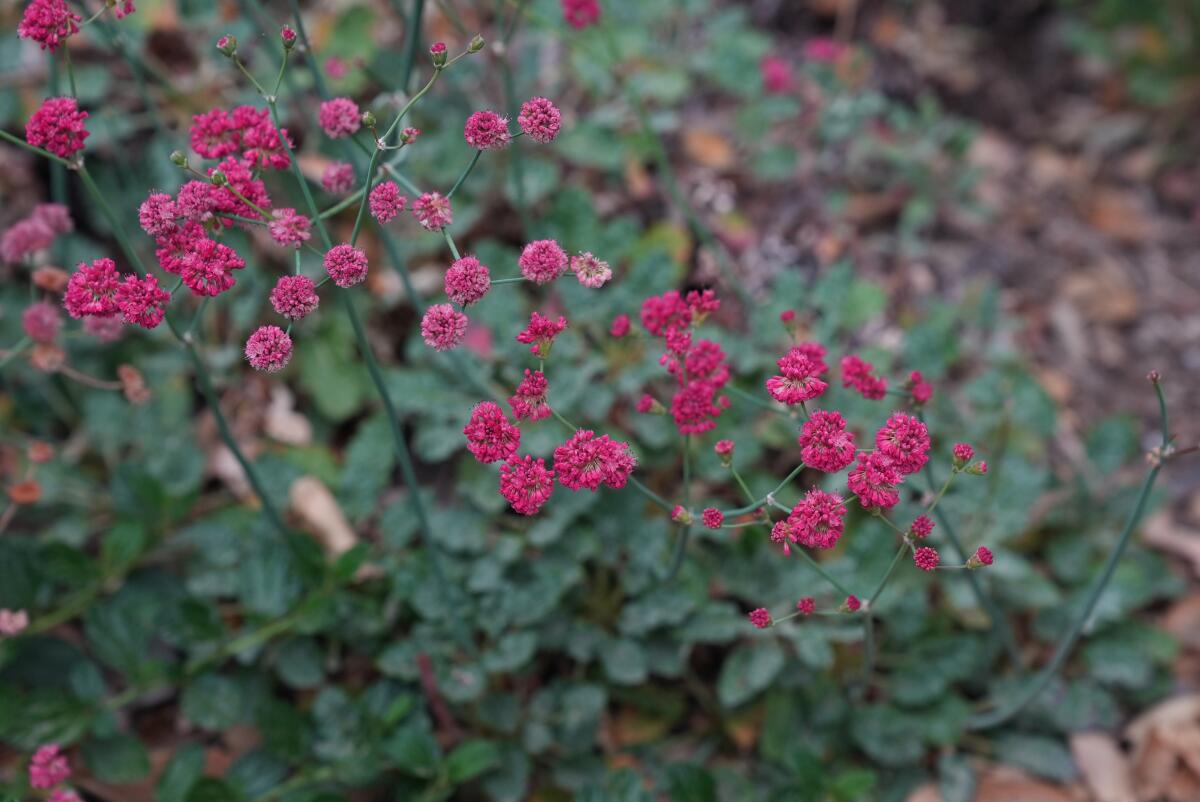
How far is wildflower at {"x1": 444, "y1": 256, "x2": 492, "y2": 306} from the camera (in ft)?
4.54

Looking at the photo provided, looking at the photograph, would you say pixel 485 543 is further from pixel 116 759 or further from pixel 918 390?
pixel 918 390

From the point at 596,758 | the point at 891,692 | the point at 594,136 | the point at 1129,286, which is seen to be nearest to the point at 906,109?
the point at 1129,286

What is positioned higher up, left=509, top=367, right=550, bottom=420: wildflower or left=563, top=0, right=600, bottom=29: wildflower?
left=563, top=0, right=600, bottom=29: wildflower

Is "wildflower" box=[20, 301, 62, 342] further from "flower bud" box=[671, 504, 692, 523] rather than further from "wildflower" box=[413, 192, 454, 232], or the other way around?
"flower bud" box=[671, 504, 692, 523]

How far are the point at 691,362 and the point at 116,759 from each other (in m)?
1.47

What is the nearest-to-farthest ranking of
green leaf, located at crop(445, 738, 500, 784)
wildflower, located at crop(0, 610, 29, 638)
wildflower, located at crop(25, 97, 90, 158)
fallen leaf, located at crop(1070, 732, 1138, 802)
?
wildflower, located at crop(25, 97, 90, 158) < wildflower, located at crop(0, 610, 29, 638) < green leaf, located at crop(445, 738, 500, 784) < fallen leaf, located at crop(1070, 732, 1138, 802)

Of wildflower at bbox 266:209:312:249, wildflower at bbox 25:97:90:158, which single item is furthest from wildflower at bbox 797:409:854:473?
wildflower at bbox 25:97:90:158

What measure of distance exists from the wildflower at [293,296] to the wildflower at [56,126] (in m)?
0.41

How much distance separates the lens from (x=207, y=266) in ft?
4.56

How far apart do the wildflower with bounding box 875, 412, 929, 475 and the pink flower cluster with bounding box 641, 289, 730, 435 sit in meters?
0.27

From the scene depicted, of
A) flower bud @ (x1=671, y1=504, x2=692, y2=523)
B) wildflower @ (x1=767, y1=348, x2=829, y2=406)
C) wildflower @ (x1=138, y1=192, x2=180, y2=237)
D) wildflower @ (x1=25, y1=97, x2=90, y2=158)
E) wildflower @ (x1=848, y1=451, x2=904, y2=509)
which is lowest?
flower bud @ (x1=671, y1=504, x2=692, y2=523)

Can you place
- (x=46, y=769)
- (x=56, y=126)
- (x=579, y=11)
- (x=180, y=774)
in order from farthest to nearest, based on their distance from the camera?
(x=579, y=11) → (x=180, y=774) → (x=46, y=769) → (x=56, y=126)

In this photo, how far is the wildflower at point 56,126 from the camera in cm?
146

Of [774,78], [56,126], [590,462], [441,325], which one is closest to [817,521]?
[590,462]
